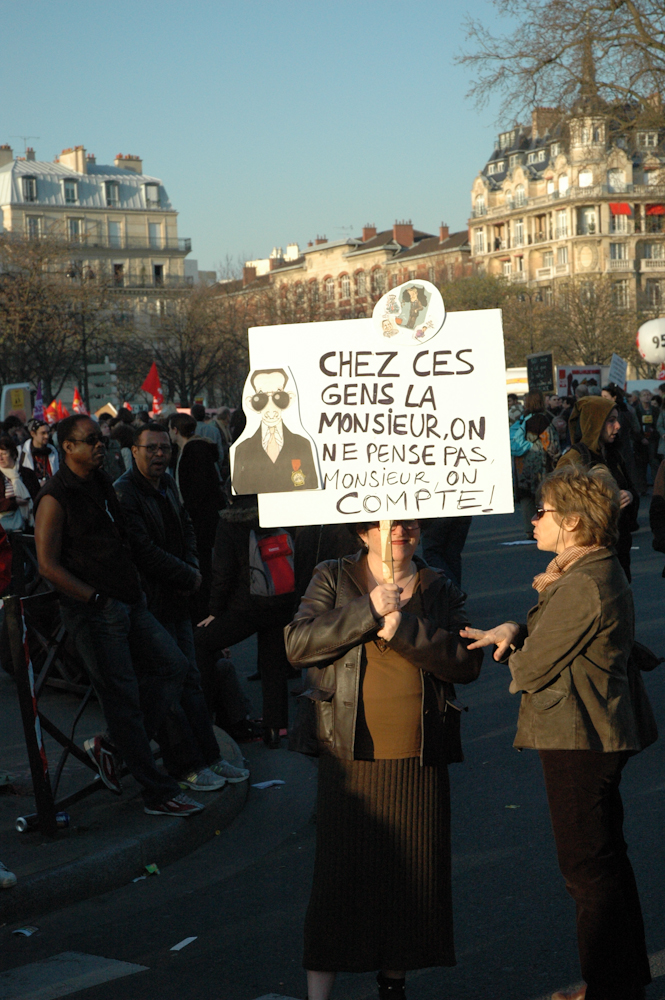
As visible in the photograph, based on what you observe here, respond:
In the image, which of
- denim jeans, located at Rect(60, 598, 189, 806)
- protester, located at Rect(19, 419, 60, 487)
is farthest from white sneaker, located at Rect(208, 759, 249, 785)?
protester, located at Rect(19, 419, 60, 487)

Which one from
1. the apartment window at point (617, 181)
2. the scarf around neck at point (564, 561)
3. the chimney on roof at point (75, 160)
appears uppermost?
the chimney on roof at point (75, 160)

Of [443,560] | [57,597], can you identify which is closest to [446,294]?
[443,560]

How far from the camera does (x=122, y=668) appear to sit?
197 inches

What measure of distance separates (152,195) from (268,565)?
9530 cm

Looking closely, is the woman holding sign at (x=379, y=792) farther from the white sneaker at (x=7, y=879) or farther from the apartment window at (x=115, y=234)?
the apartment window at (x=115, y=234)

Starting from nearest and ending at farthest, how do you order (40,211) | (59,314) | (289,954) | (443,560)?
1. (289,954)
2. (443,560)
3. (59,314)
4. (40,211)

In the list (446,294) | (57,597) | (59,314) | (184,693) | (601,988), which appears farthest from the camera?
(446,294)

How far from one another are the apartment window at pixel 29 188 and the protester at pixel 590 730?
3676 inches

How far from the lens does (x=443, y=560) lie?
381 inches

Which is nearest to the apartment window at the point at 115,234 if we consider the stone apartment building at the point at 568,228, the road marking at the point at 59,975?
the stone apartment building at the point at 568,228

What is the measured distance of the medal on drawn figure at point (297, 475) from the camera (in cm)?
332

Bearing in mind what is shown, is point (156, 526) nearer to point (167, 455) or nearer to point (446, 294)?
point (167, 455)

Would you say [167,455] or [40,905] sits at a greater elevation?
[167,455]

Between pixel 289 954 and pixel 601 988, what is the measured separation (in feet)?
3.49
